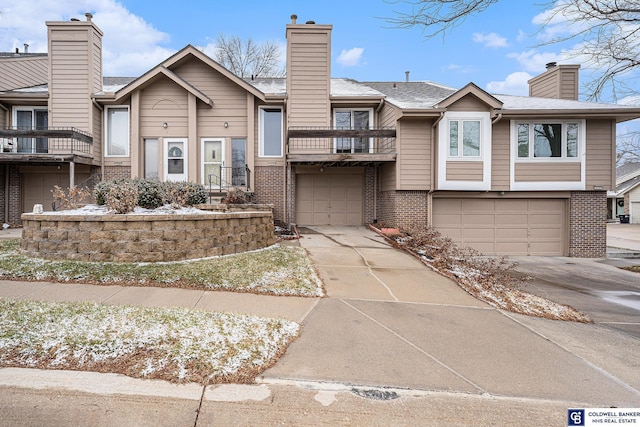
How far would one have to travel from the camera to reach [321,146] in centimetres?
1284

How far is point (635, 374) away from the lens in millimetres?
3590

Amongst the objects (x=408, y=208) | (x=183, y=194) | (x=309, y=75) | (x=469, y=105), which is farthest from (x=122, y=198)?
(x=469, y=105)

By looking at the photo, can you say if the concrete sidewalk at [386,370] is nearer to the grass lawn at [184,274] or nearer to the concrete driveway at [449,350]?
the concrete driveway at [449,350]

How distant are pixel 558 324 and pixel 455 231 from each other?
7485 millimetres

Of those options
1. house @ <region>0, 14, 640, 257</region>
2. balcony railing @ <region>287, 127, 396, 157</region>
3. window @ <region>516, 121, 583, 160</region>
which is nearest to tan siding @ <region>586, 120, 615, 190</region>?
house @ <region>0, 14, 640, 257</region>

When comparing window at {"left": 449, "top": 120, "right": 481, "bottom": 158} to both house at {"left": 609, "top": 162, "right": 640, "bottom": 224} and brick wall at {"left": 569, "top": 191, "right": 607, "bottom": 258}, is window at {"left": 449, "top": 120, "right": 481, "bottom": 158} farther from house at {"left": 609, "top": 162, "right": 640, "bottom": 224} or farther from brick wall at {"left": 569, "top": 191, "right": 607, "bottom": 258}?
house at {"left": 609, "top": 162, "right": 640, "bottom": 224}

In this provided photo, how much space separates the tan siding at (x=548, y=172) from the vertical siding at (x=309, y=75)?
727 centimetres

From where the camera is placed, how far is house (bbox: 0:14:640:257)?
38.2 ft

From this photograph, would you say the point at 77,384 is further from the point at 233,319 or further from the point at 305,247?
the point at 305,247

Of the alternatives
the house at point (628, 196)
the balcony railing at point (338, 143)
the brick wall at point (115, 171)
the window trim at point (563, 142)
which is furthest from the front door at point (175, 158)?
the house at point (628, 196)

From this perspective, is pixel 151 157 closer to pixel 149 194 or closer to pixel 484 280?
pixel 149 194

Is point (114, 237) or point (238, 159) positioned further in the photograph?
point (238, 159)

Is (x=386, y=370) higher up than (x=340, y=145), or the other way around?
(x=340, y=145)

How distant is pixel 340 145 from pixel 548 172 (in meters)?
7.57
